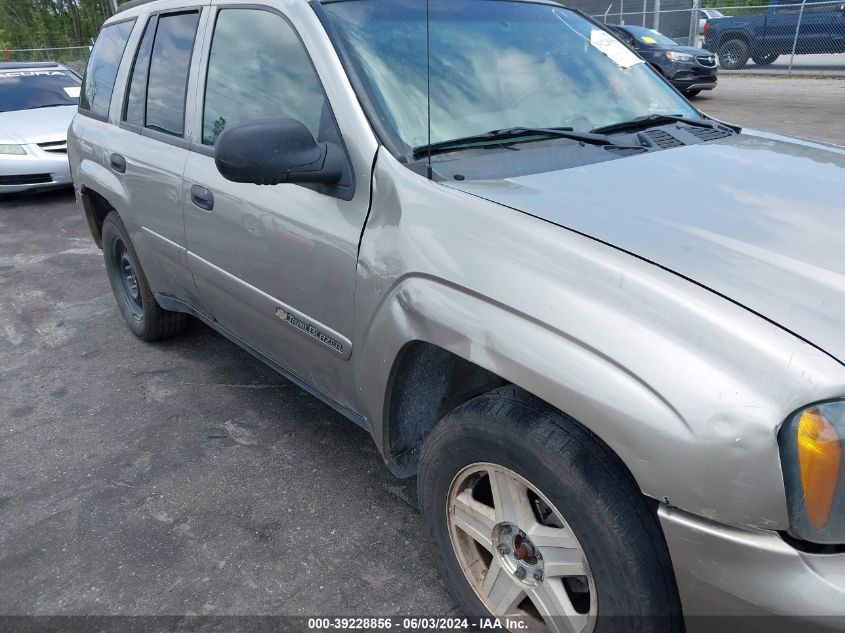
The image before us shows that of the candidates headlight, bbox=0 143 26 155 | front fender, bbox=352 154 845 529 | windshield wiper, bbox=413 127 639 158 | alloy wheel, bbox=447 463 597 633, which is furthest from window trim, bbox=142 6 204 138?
headlight, bbox=0 143 26 155

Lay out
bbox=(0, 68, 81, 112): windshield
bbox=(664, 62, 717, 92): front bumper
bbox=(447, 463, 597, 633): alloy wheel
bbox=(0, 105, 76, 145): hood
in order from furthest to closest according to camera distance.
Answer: bbox=(664, 62, 717, 92): front bumper
bbox=(0, 68, 81, 112): windshield
bbox=(0, 105, 76, 145): hood
bbox=(447, 463, 597, 633): alloy wheel

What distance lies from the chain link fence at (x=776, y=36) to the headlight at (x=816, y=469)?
17.6 m

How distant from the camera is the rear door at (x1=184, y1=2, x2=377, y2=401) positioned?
2.22m

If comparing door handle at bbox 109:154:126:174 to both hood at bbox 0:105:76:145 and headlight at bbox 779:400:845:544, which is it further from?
hood at bbox 0:105:76:145

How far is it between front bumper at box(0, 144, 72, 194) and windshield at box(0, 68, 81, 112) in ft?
3.94

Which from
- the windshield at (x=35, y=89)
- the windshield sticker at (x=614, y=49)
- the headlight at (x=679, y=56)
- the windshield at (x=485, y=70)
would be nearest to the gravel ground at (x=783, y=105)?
the headlight at (x=679, y=56)

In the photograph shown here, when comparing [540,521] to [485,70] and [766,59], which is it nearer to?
[485,70]

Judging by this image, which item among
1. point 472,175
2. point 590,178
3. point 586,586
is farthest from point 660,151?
point 586,586

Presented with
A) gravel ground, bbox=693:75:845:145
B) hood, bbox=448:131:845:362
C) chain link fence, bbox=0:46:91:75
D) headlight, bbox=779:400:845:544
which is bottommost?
chain link fence, bbox=0:46:91:75

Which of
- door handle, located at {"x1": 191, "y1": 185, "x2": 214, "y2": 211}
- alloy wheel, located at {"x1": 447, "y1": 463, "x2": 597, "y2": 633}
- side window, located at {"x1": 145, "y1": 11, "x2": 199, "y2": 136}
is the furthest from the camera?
side window, located at {"x1": 145, "y1": 11, "x2": 199, "y2": 136}

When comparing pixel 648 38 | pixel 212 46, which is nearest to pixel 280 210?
pixel 212 46

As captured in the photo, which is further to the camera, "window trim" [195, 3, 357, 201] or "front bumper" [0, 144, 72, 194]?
"front bumper" [0, 144, 72, 194]

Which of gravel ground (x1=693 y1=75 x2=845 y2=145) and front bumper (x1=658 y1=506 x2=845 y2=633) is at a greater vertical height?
front bumper (x1=658 y1=506 x2=845 y2=633)

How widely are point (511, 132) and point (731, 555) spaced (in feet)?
4.92
